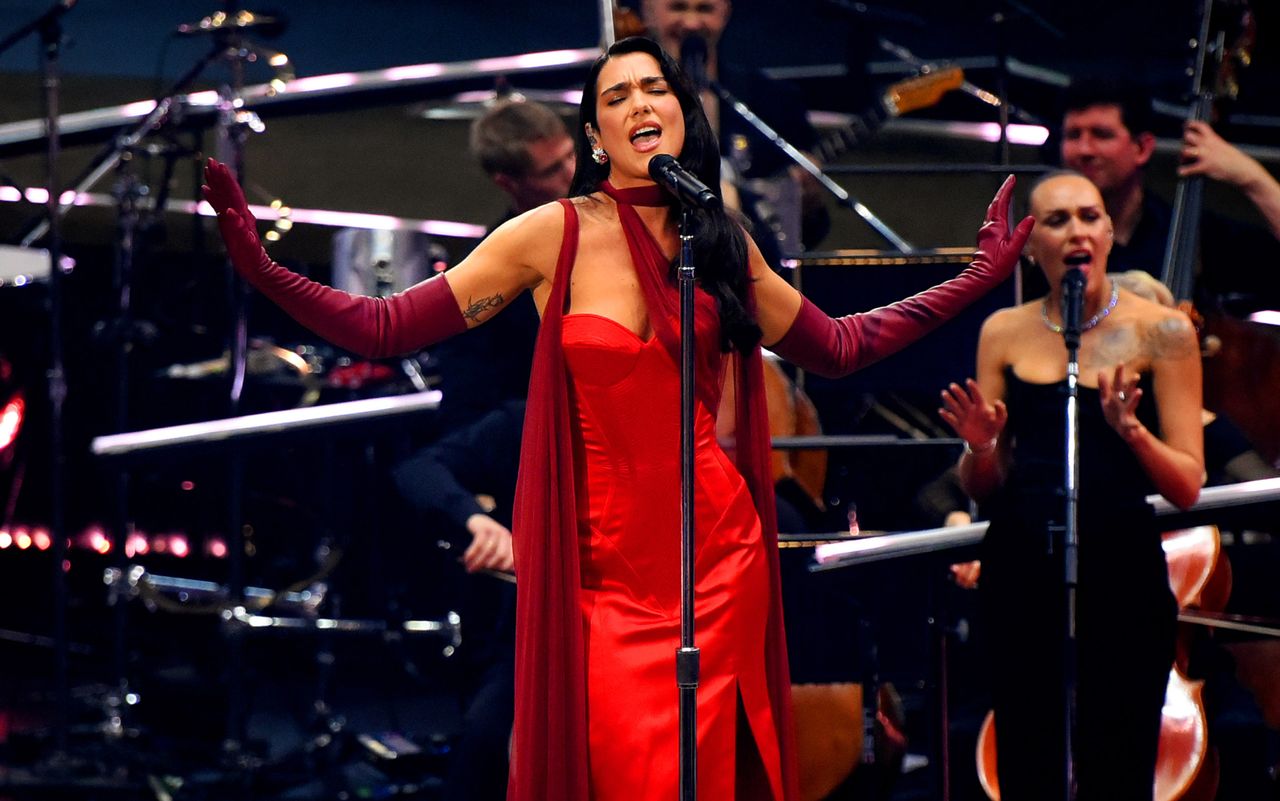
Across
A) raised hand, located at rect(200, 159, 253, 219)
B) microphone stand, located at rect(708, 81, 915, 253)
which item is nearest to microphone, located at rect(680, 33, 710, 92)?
microphone stand, located at rect(708, 81, 915, 253)

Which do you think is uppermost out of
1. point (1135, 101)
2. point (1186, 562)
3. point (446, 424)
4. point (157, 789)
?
point (1135, 101)

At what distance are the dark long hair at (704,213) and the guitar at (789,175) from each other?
4.19ft

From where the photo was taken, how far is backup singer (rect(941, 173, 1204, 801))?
3.84m

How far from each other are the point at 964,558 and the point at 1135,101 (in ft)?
5.46

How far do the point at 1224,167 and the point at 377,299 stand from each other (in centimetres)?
286

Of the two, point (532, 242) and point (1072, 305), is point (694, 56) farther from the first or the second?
point (532, 242)

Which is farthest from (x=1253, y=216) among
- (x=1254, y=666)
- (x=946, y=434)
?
(x=1254, y=666)

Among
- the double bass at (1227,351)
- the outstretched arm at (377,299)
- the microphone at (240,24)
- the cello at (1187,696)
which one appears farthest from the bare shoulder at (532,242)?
the microphone at (240,24)

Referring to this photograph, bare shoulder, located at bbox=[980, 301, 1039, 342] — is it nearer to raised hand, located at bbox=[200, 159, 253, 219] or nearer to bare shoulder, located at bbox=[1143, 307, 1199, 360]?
bare shoulder, located at bbox=[1143, 307, 1199, 360]

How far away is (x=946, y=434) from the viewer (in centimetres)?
574

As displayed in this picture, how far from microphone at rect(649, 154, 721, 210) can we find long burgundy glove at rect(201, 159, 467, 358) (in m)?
0.41

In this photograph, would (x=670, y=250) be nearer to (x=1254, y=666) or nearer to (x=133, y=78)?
(x=1254, y=666)

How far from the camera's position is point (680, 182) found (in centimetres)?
258

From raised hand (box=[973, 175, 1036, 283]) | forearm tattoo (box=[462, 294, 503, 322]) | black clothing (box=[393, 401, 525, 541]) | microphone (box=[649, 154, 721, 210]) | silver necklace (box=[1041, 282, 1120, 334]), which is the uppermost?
microphone (box=[649, 154, 721, 210])
